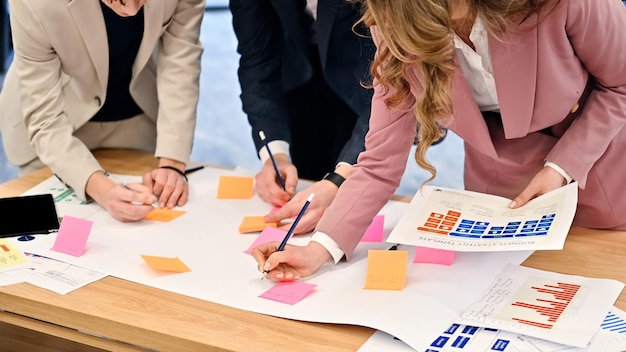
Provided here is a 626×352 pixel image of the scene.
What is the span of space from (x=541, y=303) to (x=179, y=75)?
1.19 m

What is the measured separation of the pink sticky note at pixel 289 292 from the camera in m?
1.63

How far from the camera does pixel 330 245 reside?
5.81 feet

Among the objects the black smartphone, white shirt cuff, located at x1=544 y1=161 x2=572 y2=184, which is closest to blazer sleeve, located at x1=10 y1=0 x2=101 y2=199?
the black smartphone

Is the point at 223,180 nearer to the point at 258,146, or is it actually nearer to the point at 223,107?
the point at 258,146

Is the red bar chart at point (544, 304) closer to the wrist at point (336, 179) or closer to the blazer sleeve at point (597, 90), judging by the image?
the blazer sleeve at point (597, 90)

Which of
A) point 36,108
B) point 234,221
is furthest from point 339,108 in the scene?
point 36,108

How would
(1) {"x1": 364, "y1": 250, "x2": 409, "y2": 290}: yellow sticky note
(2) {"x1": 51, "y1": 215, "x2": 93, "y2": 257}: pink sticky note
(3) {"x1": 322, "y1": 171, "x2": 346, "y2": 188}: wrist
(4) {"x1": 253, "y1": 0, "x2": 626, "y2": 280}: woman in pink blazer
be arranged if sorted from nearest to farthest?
(4) {"x1": 253, "y1": 0, "x2": 626, "y2": 280}: woman in pink blazer → (1) {"x1": 364, "y1": 250, "x2": 409, "y2": 290}: yellow sticky note → (2) {"x1": 51, "y1": 215, "x2": 93, "y2": 257}: pink sticky note → (3) {"x1": 322, "y1": 171, "x2": 346, "y2": 188}: wrist

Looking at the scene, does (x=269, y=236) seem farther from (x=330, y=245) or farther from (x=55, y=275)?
(x=55, y=275)

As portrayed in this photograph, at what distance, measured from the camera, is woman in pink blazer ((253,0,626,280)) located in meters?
1.54

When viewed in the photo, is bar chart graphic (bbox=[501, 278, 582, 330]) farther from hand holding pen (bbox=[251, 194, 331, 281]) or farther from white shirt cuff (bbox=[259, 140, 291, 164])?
white shirt cuff (bbox=[259, 140, 291, 164])

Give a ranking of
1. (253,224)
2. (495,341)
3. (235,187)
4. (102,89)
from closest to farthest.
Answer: (495,341), (253,224), (235,187), (102,89)

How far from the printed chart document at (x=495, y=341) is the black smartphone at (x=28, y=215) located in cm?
89

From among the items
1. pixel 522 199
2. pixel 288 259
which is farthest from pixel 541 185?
→ pixel 288 259

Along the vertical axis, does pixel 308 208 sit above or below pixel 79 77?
below
